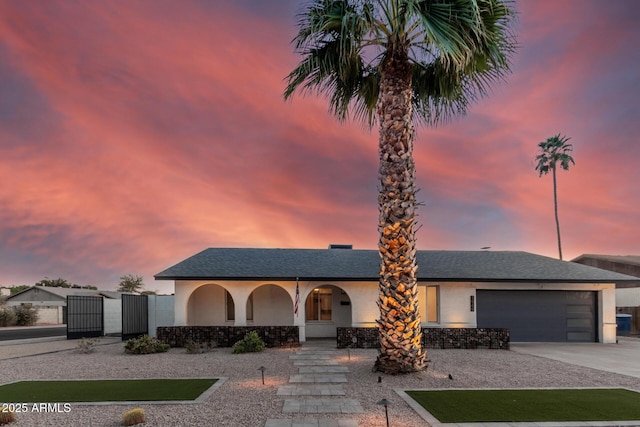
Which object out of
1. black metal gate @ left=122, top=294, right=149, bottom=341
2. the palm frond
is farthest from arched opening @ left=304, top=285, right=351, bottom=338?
the palm frond

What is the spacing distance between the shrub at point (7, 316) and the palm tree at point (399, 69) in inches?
1437

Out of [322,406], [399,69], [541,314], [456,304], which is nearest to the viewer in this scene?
[322,406]

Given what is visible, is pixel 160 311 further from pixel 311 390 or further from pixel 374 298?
pixel 311 390

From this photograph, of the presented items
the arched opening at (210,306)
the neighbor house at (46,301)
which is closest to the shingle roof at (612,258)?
the arched opening at (210,306)

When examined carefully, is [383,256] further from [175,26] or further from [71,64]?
[71,64]

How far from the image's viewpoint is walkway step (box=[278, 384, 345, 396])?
8332mm

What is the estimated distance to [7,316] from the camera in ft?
113

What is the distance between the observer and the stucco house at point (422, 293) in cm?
1791

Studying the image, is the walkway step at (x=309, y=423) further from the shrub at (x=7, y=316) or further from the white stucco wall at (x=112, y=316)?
the shrub at (x=7, y=316)

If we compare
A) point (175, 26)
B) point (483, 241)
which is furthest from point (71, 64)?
point (483, 241)

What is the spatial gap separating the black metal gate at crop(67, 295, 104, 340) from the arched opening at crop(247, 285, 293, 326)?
338 inches

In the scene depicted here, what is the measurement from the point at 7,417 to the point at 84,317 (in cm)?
1761

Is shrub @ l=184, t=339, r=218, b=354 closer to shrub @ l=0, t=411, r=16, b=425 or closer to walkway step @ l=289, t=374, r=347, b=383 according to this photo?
walkway step @ l=289, t=374, r=347, b=383

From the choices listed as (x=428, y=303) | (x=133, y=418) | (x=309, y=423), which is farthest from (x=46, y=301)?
(x=309, y=423)
